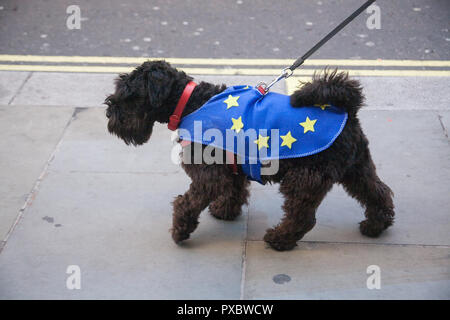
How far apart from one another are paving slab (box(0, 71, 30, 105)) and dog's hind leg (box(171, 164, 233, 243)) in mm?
2709

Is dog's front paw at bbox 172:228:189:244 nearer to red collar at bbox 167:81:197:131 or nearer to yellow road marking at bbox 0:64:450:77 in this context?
red collar at bbox 167:81:197:131

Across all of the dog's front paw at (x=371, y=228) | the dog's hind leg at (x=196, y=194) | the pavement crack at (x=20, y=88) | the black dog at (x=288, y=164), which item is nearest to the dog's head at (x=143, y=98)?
the black dog at (x=288, y=164)

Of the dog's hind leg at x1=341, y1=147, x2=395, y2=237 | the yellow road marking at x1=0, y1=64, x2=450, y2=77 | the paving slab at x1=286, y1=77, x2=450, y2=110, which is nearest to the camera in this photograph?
the dog's hind leg at x1=341, y1=147, x2=395, y2=237

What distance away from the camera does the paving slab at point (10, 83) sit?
6086 millimetres

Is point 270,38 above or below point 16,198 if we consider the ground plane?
above

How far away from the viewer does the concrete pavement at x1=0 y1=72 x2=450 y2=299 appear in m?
3.92

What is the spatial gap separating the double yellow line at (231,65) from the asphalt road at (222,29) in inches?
4.7

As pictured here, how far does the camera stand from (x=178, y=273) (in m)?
4.03

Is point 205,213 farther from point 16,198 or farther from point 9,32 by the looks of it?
point 9,32

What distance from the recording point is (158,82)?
3867mm

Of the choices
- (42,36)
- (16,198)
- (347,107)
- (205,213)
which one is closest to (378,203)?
(347,107)

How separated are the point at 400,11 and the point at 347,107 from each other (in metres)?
4.15

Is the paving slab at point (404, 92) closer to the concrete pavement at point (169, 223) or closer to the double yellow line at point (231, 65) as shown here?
the concrete pavement at point (169, 223)

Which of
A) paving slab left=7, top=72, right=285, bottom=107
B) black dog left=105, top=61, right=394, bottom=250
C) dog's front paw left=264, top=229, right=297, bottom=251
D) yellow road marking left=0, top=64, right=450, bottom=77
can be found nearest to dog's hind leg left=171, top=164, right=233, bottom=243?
black dog left=105, top=61, right=394, bottom=250
